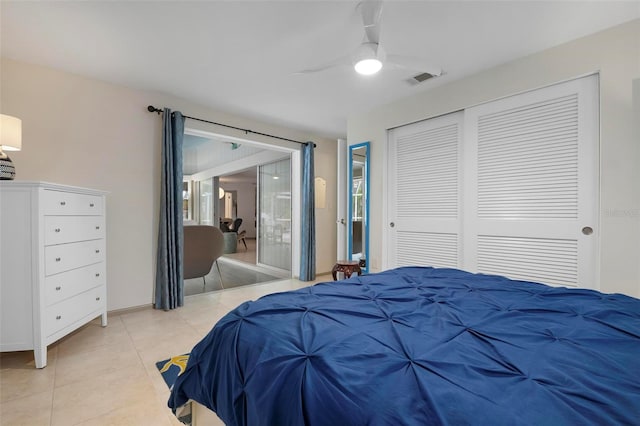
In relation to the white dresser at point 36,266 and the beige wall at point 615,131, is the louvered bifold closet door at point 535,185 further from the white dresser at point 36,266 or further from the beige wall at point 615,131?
the white dresser at point 36,266

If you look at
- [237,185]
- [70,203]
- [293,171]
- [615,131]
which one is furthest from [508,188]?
[237,185]

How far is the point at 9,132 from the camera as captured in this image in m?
2.21

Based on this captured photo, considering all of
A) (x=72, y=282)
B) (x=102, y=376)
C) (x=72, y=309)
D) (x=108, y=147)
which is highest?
(x=108, y=147)

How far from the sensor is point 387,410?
2.13ft

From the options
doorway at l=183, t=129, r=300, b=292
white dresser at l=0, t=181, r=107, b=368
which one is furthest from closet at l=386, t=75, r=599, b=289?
white dresser at l=0, t=181, r=107, b=368

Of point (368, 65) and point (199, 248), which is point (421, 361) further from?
point (199, 248)

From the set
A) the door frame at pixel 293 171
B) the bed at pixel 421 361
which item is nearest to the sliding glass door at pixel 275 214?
the door frame at pixel 293 171

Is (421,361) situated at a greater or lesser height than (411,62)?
lesser

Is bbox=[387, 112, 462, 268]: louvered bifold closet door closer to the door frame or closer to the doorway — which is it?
the door frame

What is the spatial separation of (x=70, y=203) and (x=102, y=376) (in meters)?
1.37

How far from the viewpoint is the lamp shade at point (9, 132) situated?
2182 mm

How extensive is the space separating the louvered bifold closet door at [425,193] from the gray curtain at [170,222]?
260 cm

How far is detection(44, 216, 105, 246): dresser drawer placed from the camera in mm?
2184

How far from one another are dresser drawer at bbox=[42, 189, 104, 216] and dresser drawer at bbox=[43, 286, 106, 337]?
70 centimetres
